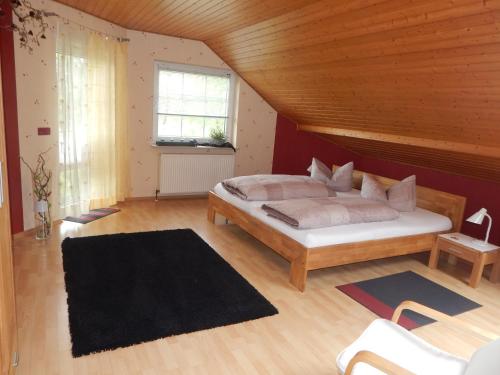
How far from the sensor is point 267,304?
2.93 meters

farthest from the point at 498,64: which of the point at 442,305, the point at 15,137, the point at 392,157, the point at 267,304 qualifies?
the point at 15,137

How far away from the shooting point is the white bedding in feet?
10.5

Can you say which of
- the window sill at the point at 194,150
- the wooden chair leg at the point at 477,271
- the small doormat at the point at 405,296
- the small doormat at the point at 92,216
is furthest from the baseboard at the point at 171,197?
the wooden chair leg at the point at 477,271

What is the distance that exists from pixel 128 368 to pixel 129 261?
4.86ft

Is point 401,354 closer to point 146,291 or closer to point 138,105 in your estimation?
point 146,291

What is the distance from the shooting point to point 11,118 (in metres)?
3.71

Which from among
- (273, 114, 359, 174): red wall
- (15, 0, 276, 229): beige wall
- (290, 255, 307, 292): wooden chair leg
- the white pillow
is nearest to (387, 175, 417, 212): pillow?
the white pillow

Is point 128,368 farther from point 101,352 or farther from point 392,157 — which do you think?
point 392,157

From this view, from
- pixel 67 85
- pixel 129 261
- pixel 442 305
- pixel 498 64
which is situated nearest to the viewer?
pixel 498 64

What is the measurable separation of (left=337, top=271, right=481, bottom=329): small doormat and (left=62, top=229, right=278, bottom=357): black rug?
84 centimetres

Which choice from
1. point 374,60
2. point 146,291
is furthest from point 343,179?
point 146,291

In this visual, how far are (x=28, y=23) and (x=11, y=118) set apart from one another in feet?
3.20

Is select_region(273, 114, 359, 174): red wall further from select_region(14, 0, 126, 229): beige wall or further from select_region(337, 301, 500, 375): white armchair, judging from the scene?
select_region(337, 301, 500, 375): white armchair

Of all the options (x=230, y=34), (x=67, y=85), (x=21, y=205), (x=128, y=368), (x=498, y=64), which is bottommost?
(x=128, y=368)
